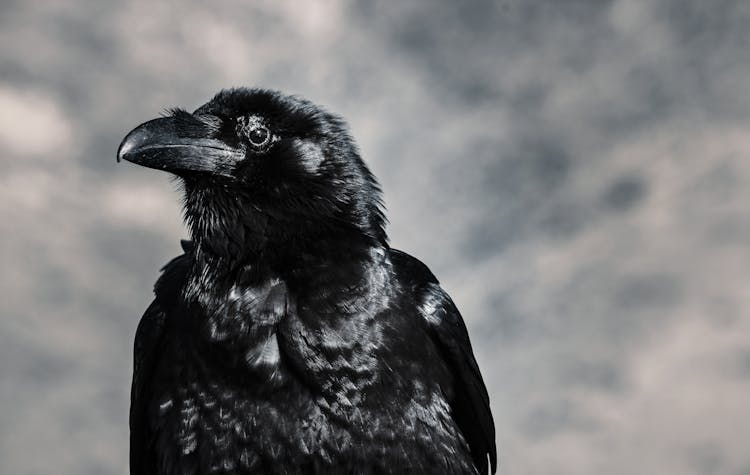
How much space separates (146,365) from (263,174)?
6.22 ft

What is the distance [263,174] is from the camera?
21.0 feet

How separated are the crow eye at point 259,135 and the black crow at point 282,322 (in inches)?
0.5

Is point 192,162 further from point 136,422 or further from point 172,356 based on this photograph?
point 136,422

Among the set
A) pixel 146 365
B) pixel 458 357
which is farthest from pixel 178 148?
pixel 458 357

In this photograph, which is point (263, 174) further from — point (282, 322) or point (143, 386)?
point (143, 386)

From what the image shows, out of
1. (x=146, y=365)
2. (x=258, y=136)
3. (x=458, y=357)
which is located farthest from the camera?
(x=458, y=357)

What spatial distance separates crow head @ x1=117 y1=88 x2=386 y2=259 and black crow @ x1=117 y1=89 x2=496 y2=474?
0.04 ft

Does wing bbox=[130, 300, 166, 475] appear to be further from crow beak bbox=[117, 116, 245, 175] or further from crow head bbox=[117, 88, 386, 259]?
crow beak bbox=[117, 116, 245, 175]

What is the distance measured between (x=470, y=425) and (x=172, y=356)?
2811mm

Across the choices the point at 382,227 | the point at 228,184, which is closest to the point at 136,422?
the point at 228,184

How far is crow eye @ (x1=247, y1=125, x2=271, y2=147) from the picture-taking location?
655 cm

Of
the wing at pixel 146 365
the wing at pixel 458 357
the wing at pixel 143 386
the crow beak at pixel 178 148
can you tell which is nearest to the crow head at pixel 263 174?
the crow beak at pixel 178 148

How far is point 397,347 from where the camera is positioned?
6.21 metres

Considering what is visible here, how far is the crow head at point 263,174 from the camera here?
245 inches
